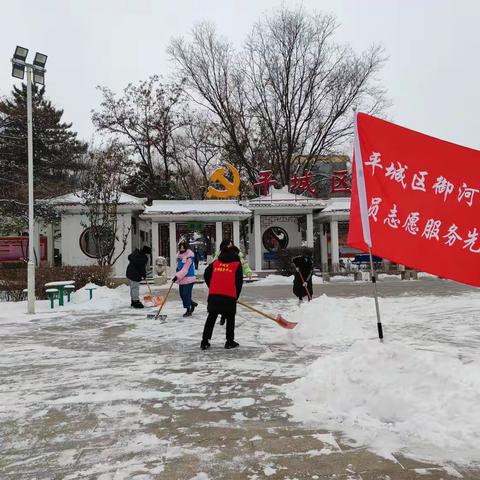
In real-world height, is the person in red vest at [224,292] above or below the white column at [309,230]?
below

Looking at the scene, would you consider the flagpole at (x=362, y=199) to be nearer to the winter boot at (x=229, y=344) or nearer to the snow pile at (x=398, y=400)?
the snow pile at (x=398, y=400)

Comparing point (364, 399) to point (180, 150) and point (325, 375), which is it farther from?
point (180, 150)

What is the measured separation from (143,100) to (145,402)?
31.0m

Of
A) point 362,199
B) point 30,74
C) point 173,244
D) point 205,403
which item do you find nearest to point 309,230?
point 173,244

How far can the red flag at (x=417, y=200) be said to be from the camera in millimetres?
4914

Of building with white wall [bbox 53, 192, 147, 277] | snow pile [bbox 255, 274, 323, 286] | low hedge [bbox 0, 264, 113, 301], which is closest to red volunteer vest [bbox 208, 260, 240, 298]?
low hedge [bbox 0, 264, 113, 301]

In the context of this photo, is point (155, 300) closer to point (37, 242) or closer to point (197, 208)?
point (197, 208)

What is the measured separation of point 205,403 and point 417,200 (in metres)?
3.17

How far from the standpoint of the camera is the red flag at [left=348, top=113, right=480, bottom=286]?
4.91 meters

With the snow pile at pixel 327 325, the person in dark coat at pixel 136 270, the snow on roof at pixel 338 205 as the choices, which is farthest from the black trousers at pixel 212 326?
the snow on roof at pixel 338 205

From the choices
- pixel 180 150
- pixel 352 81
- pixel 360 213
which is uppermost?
pixel 352 81

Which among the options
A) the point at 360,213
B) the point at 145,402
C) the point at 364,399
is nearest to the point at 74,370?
the point at 145,402

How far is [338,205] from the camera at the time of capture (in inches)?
985

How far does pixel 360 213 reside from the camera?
18.6 ft
